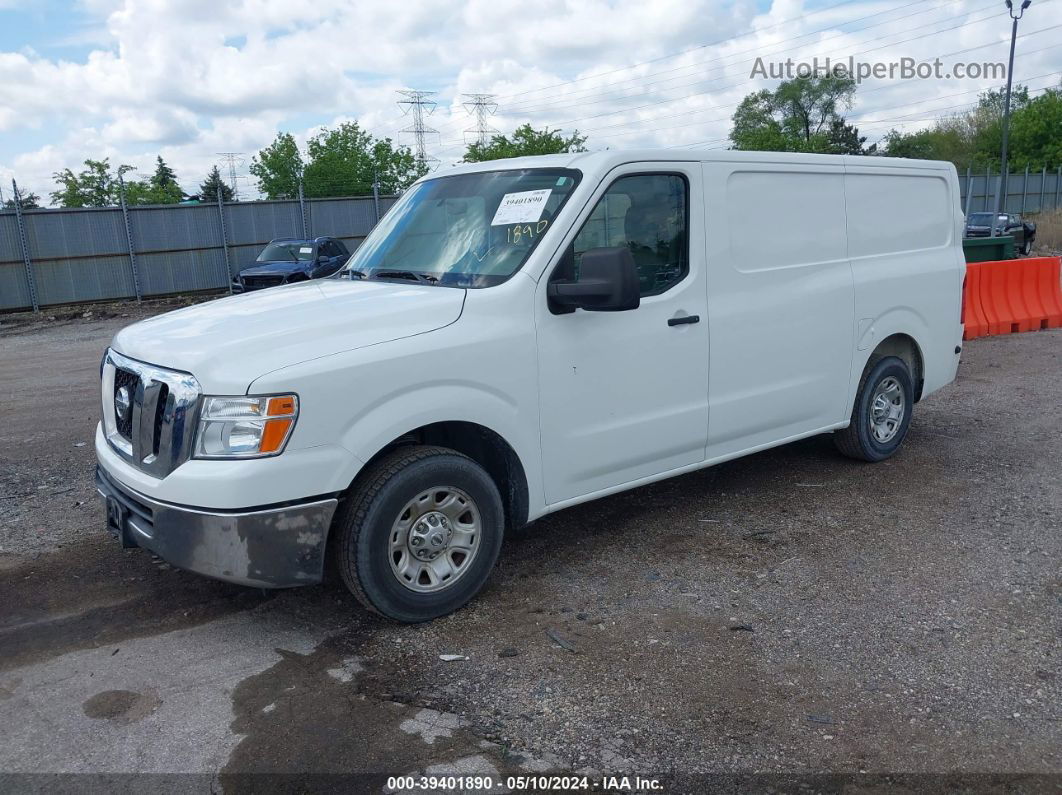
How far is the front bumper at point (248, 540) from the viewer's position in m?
3.55

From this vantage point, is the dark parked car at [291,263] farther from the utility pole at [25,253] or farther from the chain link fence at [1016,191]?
the chain link fence at [1016,191]

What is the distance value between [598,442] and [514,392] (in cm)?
61

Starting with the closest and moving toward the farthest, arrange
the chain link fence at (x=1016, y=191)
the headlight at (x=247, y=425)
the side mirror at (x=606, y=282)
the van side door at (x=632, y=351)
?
the headlight at (x=247, y=425)
the side mirror at (x=606, y=282)
the van side door at (x=632, y=351)
the chain link fence at (x=1016, y=191)

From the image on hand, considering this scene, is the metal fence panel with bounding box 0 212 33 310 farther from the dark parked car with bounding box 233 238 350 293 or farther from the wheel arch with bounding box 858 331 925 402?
the wheel arch with bounding box 858 331 925 402

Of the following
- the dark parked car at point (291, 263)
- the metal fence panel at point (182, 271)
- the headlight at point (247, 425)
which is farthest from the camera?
the metal fence panel at point (182, 271)

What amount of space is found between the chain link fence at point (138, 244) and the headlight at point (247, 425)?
66.6 ft

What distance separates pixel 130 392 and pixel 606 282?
2.20 meters

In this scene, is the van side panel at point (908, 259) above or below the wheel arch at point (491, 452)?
above

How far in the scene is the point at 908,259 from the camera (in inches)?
249

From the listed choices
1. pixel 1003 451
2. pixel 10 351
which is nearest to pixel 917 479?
pixel 1003 451

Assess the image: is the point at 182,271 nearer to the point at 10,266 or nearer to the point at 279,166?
the point at 10,266

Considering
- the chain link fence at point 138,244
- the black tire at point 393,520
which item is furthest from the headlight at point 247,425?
the chain link fence at point 138,244

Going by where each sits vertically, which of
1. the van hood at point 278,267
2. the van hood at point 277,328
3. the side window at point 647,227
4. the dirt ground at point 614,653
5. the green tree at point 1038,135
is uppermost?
the green tree at point 1038,135

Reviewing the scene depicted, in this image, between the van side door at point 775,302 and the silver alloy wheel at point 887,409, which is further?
the silver alloy wheel at point 887,409
